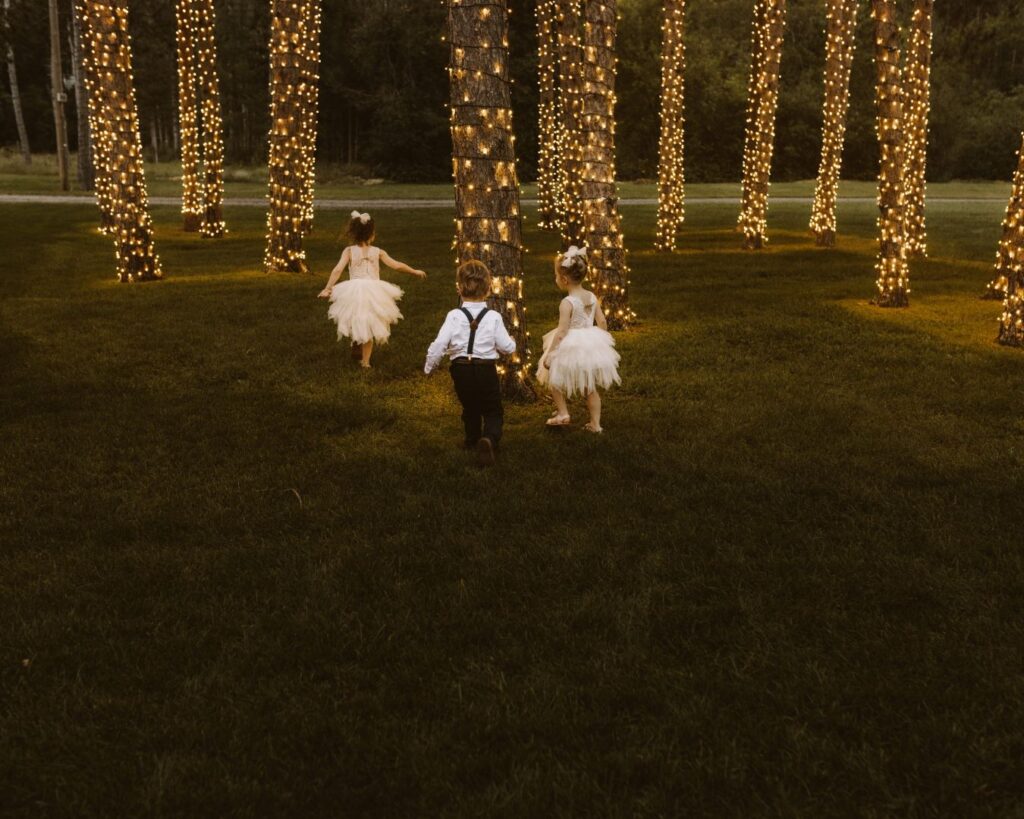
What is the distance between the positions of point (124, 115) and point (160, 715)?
15378mm

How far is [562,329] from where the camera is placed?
27.6 ft

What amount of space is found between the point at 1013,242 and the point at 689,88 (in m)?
53.7

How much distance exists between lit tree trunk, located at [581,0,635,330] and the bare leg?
4255 millimetres

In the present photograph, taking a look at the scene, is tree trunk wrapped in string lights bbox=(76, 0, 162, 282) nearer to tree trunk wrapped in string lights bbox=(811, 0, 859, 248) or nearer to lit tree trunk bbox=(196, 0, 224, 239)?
lit tree trunk bbox=(196, 0, 224, 239)

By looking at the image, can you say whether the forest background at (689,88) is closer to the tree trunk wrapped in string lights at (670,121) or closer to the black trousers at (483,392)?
the tree trunk wrapped in string lights at (670,121)

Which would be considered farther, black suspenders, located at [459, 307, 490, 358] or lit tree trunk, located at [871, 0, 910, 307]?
lit tree trunk, located at [871, 0, 910, 307]

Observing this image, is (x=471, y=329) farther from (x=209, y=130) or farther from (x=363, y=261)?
(x=209, y=130)

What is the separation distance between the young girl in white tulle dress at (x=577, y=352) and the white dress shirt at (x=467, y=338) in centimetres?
69

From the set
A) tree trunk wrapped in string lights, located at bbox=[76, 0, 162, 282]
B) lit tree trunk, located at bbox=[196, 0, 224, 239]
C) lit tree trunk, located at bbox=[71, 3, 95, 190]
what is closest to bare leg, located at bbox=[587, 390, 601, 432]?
tree trunk wrapped in string lights, located at bbox=[76, 0, 162, 282]

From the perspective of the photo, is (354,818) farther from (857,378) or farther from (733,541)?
(857,378)

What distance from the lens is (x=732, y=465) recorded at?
7.41 meters

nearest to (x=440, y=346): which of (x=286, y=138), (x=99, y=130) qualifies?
(x=286, y=138)

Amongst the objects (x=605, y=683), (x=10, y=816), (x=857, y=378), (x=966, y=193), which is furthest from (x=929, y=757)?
(x=966, y=193)

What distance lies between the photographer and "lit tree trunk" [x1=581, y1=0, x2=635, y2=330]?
11930 mm
